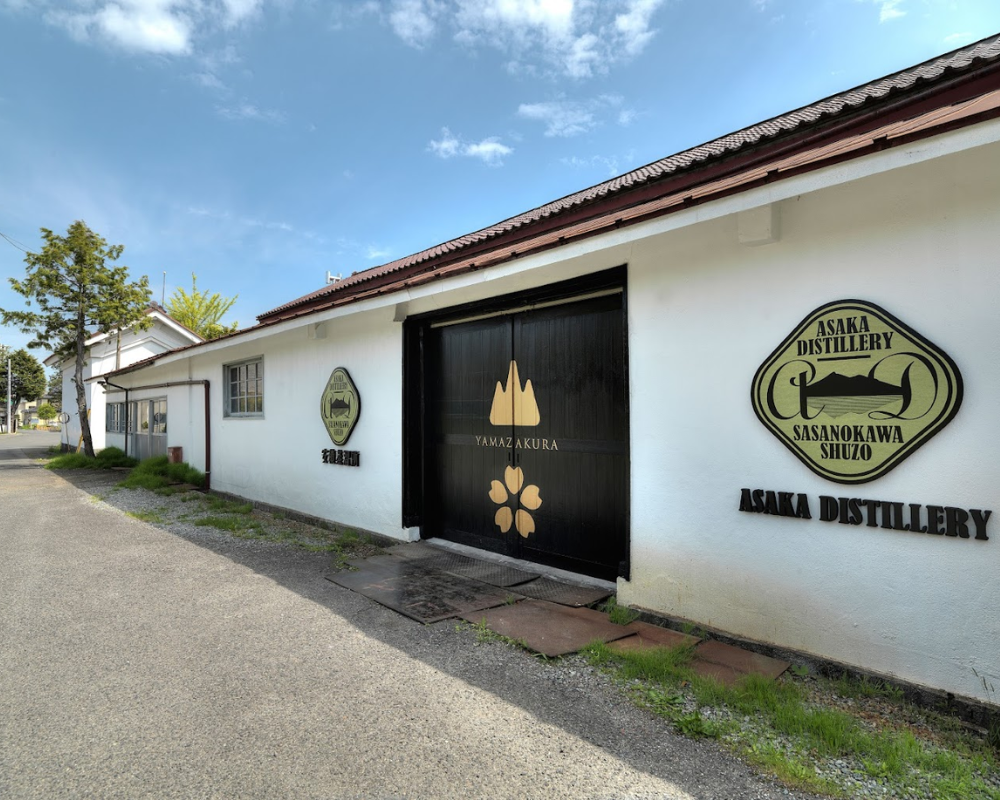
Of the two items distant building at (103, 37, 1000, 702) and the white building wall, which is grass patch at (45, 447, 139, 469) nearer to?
distant building at (103, 37, 1000, 702)

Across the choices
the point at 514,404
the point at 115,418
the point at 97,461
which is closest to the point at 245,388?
the point at 514,404

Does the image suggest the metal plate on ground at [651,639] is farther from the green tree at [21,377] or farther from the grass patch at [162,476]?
the green tree at [21,377]

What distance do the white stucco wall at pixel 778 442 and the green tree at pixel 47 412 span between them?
245 feet

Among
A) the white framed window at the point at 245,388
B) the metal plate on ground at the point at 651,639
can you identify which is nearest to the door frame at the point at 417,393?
the metal plate on ground at the point at 651,639

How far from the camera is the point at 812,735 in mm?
2465

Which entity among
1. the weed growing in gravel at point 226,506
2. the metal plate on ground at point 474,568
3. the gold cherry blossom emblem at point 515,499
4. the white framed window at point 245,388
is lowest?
the weed growing in gravel at point 226,506

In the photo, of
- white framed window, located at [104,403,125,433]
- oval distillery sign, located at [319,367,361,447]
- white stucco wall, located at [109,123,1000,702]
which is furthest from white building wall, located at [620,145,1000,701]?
white framed window, located at [104,403,125,433]

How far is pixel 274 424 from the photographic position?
8.46 metres

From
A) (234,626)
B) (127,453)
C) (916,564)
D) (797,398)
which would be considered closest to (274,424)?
(234,626)

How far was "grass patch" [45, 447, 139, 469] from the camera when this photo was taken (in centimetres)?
1550

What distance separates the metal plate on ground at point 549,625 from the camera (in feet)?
11.4

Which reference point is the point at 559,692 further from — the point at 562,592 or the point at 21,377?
the point at 21,377

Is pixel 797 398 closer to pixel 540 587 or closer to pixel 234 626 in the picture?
pixel 540 587

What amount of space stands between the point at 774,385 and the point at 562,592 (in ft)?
7.41
